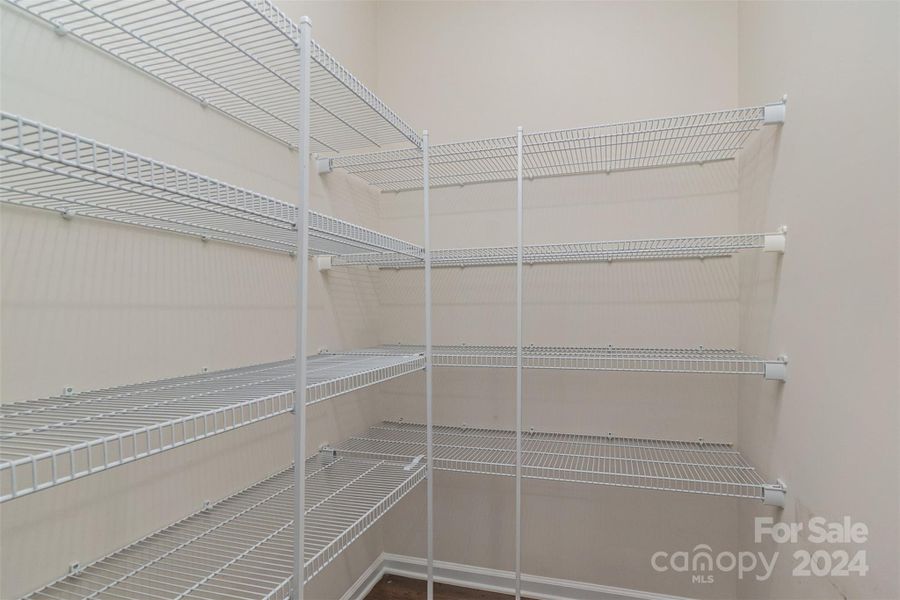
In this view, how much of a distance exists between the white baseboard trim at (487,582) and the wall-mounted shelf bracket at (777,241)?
125 centimetres

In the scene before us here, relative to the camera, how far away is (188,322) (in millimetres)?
1036

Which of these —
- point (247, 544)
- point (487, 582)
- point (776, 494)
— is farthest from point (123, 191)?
point (487, 582)

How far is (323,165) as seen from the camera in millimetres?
1565

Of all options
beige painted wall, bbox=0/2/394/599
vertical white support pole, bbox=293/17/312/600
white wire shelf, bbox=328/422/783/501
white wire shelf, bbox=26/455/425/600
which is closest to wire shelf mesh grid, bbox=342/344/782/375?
white wire shelf, bbox=328/422/783/501

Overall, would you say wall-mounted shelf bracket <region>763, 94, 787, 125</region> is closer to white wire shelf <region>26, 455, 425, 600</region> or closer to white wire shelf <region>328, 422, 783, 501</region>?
white wire shelf <region>328, 422, 783, 501</region>

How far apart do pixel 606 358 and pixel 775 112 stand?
0.81 metres

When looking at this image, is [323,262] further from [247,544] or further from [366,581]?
[366,581]

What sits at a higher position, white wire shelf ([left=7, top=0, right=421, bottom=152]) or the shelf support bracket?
white wire shelf ([left=7, top=0, right=421, bottom=152])

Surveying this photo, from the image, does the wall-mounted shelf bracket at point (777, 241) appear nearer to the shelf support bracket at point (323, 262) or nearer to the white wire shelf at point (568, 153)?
the white wire shelf at point (568, 153)

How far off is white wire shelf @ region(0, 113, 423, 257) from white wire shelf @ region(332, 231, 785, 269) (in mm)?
500

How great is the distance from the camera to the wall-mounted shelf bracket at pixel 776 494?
119 centimetres

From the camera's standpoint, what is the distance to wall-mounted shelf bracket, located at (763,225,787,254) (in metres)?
1.20

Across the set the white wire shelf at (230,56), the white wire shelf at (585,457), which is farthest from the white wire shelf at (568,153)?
the white wire shelf at (585,457)

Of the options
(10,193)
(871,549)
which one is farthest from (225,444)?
(871,549)
